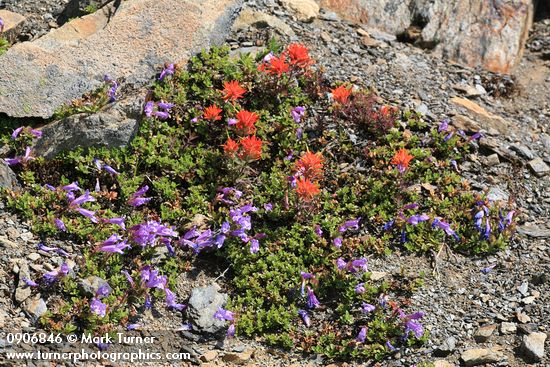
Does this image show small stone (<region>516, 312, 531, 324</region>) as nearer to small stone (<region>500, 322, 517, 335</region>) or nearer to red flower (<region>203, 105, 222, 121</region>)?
small stone (<region>500, 322, 517, 335</region>)

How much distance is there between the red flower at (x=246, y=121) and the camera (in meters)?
7.87

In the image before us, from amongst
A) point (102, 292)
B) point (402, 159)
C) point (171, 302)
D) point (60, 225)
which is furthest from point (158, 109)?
point (402, 159)

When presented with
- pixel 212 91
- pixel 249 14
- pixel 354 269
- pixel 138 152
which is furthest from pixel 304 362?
pixel 249 14

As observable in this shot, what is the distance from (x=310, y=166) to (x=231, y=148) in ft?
2.82

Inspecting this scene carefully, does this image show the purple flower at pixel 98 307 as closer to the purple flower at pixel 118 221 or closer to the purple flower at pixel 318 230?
the purple flower at pixel 118 221

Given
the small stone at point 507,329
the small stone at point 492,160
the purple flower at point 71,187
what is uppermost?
the small stone at point 492,160

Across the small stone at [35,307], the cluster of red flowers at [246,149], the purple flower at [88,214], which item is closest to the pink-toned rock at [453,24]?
the cluster of red flowers at [246,149]

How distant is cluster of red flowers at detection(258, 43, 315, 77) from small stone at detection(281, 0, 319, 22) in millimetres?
1385

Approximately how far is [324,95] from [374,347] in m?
3.49

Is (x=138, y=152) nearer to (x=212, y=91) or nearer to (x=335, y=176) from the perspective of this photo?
(x=212, y=91)

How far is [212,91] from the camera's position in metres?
8.42

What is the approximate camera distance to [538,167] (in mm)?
8805

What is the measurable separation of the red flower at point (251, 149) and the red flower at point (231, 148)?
0.08 metres

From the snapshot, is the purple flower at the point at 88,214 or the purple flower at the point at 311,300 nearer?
the purple flower at the point at 311,300
